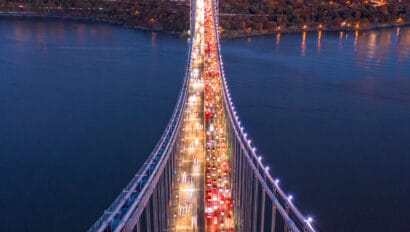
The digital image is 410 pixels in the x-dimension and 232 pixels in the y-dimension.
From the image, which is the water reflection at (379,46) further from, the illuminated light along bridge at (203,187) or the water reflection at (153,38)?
the illuminated light along bridge at (203,187)

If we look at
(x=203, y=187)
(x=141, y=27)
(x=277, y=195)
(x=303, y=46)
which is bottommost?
(x=203, y=187)

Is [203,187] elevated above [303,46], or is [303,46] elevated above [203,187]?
[303,46]

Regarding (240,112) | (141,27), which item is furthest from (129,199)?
(141,27)

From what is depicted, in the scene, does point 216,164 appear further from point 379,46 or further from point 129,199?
point 379,46

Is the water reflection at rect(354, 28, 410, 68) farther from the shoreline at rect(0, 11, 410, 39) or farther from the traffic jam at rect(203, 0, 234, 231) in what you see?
the traffic jam at rect(203, 0, 234, 231)

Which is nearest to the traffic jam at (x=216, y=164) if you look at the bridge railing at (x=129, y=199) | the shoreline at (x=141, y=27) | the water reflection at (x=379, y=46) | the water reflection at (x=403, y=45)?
the bridge railing at (x=129, y=199)

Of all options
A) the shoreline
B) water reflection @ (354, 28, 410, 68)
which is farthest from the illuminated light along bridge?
the shoreline

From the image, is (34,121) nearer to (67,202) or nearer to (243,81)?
(67,202)
